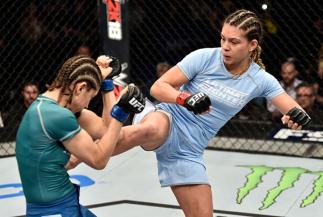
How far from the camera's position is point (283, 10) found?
6.50 metres

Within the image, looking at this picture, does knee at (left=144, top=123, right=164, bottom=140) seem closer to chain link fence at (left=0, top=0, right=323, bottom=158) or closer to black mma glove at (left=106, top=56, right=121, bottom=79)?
black mma glove at (left=106, top=56, right=121, bottom=79)

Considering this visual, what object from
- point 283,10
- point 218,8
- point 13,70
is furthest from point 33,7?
point 283,10

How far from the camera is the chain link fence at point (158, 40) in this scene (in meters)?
6.47

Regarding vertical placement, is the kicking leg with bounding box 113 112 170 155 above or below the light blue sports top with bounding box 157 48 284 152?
below

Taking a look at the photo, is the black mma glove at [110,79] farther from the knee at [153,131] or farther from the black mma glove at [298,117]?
the black mma glove at [298,117]

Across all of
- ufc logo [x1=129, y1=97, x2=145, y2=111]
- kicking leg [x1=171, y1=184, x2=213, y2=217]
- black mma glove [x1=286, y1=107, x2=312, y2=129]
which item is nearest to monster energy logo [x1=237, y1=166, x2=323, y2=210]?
kicking leg [x1=171, y1=184, x2=213, y2=217]

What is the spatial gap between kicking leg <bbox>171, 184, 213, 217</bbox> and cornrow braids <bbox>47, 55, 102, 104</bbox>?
91cm

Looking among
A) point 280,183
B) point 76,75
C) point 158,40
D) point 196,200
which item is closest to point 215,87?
point 196,200

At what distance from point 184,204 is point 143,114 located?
490 mm

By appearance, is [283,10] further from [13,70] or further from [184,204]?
[184,204]

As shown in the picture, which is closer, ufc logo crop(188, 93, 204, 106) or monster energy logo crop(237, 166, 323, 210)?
ufc logo crop(188, 93, 204, 106)

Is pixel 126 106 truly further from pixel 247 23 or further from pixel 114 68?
pixel 247 23

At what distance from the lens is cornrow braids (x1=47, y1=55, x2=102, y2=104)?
111 inches

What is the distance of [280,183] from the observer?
527cm
